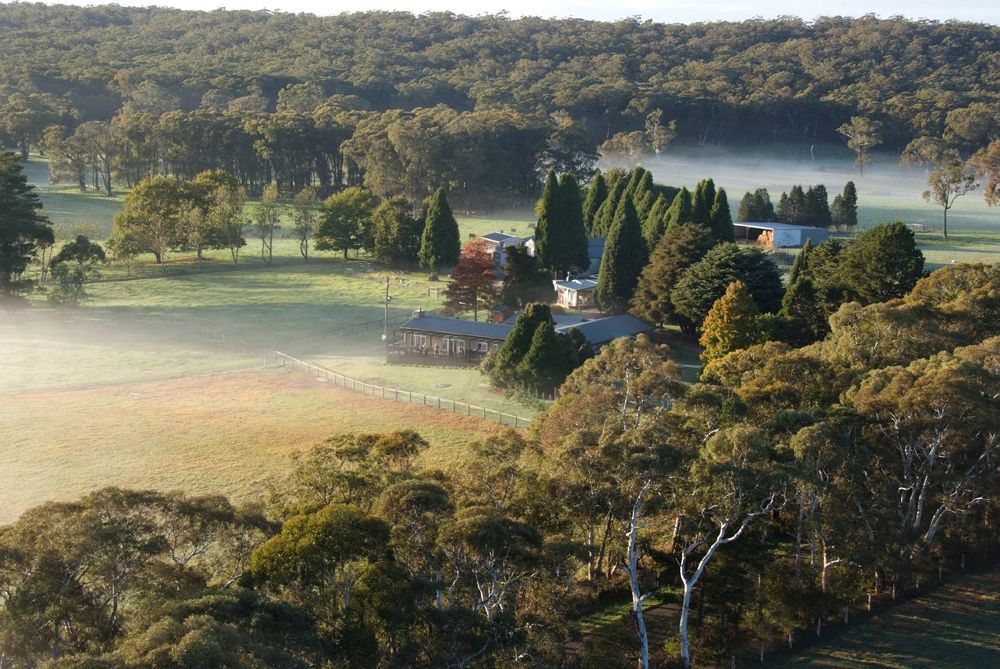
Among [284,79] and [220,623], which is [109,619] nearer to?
[220,623]

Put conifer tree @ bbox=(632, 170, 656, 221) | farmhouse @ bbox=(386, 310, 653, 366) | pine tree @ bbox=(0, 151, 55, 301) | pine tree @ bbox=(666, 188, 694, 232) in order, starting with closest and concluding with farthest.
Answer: farmhouse @ bbox=(386, 310, 653, 366) < pine tree @ bbox=(0, 151, 55, 301) < pine tree @ bbox=(666, 188, 694, 232) < conifer tree @ bbox=(632, 170, 656, 221)

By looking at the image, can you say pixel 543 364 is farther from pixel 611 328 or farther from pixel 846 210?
pixel 846 210

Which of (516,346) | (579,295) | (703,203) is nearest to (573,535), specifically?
(516,346)

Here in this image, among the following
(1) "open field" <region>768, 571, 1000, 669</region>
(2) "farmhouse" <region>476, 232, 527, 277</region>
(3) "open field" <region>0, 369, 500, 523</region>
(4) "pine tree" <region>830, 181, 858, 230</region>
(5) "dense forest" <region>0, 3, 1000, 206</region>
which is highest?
(5) "dense forest" <region>0, 3, 1000, 206</region>

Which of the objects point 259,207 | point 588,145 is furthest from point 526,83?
point 259,207

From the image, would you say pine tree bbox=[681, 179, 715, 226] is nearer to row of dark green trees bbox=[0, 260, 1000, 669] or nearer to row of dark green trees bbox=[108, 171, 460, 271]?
row of dark green trees bbox=[108, 171, 460, 271]

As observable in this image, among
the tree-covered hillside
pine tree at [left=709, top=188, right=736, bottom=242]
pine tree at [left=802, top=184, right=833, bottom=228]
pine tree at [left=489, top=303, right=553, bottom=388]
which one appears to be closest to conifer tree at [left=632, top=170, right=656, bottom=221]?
pine tree at [left=709, top=188, right=736, bottom=242]

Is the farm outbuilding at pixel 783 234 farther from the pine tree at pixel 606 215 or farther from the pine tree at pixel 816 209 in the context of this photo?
the pine tree at pixel 606 215
